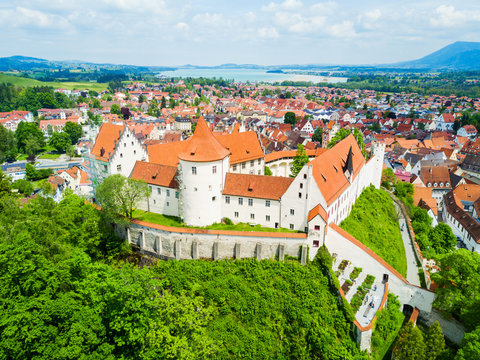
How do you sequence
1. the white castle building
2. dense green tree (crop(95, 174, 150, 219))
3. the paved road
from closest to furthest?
the white castle building → dense green tree (crop(95, 174, 150, 219)) → the paved road

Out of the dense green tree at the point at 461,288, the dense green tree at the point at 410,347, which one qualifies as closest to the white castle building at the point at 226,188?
the dense green tree at the point at 410,347

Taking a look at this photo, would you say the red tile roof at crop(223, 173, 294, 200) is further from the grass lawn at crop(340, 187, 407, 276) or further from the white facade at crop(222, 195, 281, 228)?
the grass lawn at crop(340, 187, 407, 276)

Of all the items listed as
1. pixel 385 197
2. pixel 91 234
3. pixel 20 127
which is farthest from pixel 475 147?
pixel 20 127

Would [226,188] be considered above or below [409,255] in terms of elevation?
above

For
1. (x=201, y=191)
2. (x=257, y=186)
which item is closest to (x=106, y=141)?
(x=201, y=191)

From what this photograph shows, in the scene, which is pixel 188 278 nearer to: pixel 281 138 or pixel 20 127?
pixel 281 138

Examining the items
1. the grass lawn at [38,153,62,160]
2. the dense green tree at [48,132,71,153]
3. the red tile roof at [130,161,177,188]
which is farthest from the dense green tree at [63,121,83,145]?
the red tile roof at [130,161,177,188]

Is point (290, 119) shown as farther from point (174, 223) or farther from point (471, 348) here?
point (471, 348)

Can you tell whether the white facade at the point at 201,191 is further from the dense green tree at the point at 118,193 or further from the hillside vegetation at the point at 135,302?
the hillside vegetation at the point at 135,302
